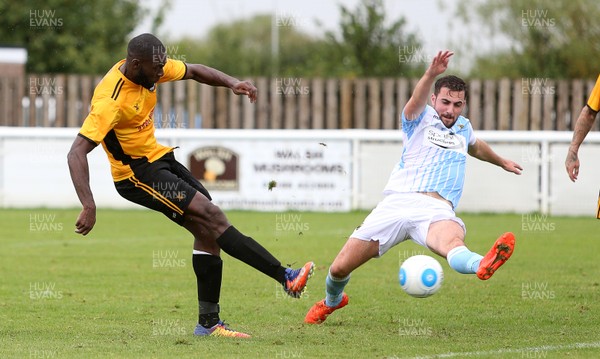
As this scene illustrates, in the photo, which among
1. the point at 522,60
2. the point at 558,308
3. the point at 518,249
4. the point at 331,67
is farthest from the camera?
the point at 522,60

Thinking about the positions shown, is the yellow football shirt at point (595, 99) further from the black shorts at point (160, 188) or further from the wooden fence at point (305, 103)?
the wooden fence at point (305, 103)

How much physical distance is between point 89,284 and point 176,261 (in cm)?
232

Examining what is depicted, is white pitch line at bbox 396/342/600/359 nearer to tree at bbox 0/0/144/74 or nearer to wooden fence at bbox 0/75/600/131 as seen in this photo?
wooden fence at bbox 0/75/600/131

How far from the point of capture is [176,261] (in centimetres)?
1380

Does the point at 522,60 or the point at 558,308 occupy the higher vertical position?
the point at 522,60

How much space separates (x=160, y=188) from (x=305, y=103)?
15.4 m

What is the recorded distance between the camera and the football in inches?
309

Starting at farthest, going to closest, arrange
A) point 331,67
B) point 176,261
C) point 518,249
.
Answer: point 331,67
point 518,249
point 176,261

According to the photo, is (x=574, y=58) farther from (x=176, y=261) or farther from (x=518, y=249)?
(x=176, y=261)

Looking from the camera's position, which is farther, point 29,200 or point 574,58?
point 574,58

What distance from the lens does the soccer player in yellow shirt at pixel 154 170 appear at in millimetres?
7805

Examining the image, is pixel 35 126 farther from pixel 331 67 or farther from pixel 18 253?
pixel 331 67

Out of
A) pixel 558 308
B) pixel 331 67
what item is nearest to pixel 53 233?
pixel 558 308

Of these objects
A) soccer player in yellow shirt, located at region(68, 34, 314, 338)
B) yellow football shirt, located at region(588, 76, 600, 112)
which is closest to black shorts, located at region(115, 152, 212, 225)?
soccer player in yellow shirt, located at region(68, 34, 314, 338)
